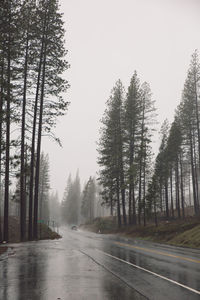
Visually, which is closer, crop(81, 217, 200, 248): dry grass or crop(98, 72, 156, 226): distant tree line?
crop(81, 217, 200, 248): dry grass

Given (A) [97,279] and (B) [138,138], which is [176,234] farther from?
(A) [97,279]

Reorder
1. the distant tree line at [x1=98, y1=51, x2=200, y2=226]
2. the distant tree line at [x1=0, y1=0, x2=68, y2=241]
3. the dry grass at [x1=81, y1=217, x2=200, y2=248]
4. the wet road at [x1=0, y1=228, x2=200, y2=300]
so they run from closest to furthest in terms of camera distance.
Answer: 1. the wet road at [x1=0, y1=228, x2=200, y2=300]
2. the dry grass at [x1=81, y1=217, x2=200, y2=248]
3. the distant tree line at [x1=0, y1=0, x2=68, y2=241]
4. the distant tree line at [x1=98, y1=51, x2=200, y2=226]

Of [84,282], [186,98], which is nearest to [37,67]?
[84,282]

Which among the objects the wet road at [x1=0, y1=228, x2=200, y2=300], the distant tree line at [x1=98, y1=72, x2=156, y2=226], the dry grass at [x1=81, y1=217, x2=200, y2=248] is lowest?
the dry grass at [x1=81, y1=217, x2=200, y2=248]

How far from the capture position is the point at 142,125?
1374 inches

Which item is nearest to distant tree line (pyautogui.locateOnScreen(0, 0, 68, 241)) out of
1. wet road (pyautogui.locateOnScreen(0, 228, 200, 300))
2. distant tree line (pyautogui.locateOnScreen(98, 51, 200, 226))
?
wet road (pyautogui.locateOnScreen(0, 228, 200, 300))

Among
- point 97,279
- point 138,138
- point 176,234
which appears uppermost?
point 138,138

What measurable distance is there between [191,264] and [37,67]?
19.2 meters

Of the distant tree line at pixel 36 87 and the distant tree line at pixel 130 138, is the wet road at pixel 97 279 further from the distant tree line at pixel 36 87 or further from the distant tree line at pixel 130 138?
the distant tree line at pixel 130 138

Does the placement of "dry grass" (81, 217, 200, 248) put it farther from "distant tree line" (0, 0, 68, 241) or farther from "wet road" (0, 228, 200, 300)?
"distant tree line" (0, 0, 68, 241)

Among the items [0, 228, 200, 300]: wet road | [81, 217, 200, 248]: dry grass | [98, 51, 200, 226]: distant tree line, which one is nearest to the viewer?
[0, 228, 200, 300]: wet road

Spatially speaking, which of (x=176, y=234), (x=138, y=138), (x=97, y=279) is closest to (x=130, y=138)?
(x=138, y=138)

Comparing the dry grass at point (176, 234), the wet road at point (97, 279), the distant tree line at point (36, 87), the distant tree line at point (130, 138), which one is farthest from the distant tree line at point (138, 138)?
the wet road at point (97, 279)

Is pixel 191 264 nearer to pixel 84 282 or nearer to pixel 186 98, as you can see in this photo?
pixel 84 282
